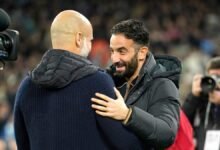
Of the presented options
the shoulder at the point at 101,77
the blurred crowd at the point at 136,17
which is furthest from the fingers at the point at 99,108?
the blurred crowd at the point at 136,17

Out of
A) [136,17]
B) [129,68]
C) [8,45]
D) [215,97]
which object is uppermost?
[8,45]

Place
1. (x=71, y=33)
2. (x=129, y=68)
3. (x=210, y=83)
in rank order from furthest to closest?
(x=210, y=83) → (x=129, y=68) → (x=71, y=33)

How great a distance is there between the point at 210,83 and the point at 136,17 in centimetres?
692

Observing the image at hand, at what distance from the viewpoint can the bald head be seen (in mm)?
3137

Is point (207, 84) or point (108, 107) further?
point (207, 84)

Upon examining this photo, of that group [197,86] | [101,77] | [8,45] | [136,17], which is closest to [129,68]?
[101,77]

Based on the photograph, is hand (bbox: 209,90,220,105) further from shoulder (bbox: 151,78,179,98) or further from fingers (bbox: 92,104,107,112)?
fingers (bbox: 92,104,107,112)

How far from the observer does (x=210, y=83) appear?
4.41 meters

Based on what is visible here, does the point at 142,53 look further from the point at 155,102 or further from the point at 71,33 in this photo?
the point at 71,33

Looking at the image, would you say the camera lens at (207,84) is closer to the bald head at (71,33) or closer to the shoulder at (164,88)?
the shoulder at (164,88)

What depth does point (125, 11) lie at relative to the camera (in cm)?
1152

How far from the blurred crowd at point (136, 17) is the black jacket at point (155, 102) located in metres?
5.35

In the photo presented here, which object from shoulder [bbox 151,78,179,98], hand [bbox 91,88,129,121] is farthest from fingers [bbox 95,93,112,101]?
shoulder [bbox 151,78,179,98]

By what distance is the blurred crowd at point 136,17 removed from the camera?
31.4 feet
